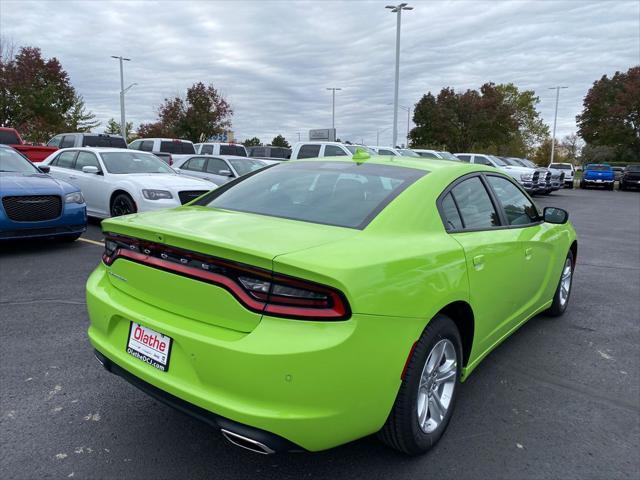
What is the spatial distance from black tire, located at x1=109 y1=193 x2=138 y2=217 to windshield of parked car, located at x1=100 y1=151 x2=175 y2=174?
0.69 m

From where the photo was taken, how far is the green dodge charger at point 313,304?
201cm

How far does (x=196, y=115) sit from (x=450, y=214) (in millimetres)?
42274

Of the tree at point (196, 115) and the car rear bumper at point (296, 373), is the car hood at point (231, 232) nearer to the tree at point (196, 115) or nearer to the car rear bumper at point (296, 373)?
the car rear bumper at point (296, 373)

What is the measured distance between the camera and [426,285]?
7.85 feet

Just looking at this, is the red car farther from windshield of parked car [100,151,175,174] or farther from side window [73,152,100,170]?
windshield of parked car [100,151,175,174]

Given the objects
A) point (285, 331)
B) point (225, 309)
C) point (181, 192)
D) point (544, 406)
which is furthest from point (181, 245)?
point (181, 192)

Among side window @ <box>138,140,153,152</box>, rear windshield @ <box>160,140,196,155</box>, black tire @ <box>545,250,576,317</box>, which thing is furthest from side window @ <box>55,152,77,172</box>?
black tire @ <box>545,250,576,317</box>


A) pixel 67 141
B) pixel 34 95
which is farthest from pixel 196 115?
pixel 67 141

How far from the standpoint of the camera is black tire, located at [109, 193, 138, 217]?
8734mm

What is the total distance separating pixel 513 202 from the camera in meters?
3.99

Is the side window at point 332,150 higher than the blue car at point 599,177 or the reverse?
higher

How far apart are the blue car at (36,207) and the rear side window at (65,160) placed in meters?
2.47

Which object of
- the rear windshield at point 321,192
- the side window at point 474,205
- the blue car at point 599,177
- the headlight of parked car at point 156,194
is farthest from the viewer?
the blue car at point 599,177

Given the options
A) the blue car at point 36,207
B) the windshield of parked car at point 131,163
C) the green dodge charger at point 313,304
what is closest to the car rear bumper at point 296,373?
the green dodge charger at point 313,304
